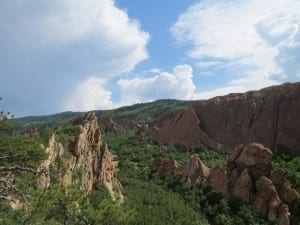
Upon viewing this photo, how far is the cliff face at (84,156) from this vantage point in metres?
54.4

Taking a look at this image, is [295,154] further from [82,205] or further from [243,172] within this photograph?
[82,205]

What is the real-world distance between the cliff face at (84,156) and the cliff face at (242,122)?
4369 centimetres

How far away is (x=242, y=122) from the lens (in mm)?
112062

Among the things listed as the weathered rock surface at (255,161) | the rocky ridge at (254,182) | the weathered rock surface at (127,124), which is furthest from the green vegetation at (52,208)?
the weathered rock surface at (127,124)

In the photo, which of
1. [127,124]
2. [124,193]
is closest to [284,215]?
[124,193]

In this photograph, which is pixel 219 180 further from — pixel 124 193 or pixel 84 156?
pixel 84 156

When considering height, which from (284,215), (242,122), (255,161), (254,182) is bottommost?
(284,215)

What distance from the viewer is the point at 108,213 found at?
73.7 ft

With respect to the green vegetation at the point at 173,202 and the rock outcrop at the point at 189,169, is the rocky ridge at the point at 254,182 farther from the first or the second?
the green vegetation at the point at 173,202

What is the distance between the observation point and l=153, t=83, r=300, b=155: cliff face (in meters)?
102

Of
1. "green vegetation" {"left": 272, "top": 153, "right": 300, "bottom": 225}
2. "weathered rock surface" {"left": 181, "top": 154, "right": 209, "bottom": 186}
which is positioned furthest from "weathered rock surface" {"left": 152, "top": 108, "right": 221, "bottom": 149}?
"weathered rock surface" {"left": 181, "top": 154, "right": 209, "bottom": 186}

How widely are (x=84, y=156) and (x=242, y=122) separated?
57470mm

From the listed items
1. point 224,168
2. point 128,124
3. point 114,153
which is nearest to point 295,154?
point 224,168

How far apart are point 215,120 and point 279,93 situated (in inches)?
640
